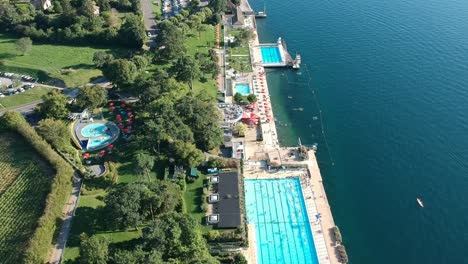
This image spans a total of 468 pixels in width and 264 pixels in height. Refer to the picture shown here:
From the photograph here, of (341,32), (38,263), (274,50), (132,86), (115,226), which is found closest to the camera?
(38,263)

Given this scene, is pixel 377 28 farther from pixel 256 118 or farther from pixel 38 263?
pixel 38 263

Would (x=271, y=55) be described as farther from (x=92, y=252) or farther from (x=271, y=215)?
(x=92, y=252)

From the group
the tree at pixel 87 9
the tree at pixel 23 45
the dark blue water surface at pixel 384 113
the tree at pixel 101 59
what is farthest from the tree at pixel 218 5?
the tree at pixel 23 45

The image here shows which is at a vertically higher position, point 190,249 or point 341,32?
point 341,32

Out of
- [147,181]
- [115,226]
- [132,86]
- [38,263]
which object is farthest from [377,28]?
[38,263]

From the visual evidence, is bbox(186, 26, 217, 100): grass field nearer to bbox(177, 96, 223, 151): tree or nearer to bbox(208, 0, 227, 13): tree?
bbox(208, 0, 227, 13): tree

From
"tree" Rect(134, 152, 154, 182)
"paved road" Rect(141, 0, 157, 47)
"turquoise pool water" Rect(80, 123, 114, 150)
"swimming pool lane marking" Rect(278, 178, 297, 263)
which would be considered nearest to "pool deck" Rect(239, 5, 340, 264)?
"swimming pool lane marking" Rect(278, 178, 297, 263)

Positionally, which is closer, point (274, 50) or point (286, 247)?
point (286, 247)

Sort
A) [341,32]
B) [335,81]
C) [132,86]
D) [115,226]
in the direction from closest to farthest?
[115,226], [132,86], [335,81], [341,32]

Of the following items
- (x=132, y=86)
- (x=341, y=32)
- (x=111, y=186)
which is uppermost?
(x=341, y=32)
